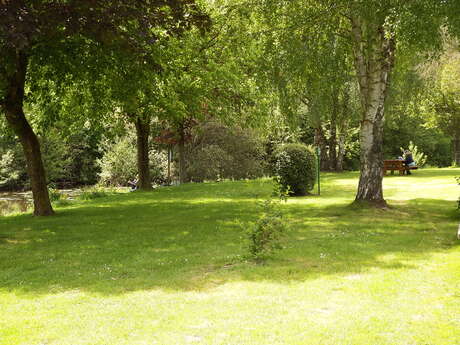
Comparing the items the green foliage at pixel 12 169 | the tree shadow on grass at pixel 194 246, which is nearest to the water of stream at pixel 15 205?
the tree shadow on grass at pixel 194 246

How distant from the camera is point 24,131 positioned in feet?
48.5

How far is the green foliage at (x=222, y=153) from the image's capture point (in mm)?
33281

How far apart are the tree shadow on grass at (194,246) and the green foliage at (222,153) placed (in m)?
16.7

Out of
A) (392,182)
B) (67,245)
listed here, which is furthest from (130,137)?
(67,245)

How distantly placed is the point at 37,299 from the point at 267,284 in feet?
10.4

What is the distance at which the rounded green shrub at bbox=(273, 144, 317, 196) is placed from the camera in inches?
759

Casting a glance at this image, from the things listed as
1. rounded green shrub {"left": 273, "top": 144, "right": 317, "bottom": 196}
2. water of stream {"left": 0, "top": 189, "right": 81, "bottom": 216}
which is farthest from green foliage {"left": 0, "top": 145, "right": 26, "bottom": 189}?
rounded green shrub {"left": 273, "top": 144, "right": 317, "bottom": 196}

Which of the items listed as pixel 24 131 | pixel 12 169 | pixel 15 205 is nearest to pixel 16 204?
pixel 15 205

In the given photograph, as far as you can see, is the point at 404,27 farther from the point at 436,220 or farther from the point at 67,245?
the point at 67,245

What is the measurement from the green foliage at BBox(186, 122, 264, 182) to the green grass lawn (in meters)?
18.9

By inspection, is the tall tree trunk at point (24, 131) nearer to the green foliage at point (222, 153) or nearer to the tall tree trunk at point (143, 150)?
the tall tree trunk at point (143, 150)

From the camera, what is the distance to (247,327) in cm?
548

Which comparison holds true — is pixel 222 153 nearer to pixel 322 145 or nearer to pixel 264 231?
pixel 322 145

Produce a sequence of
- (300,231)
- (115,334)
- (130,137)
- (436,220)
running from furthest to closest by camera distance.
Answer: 1. (130,137)
2. (436,220)
3. (300,231)
4. (115,334)
